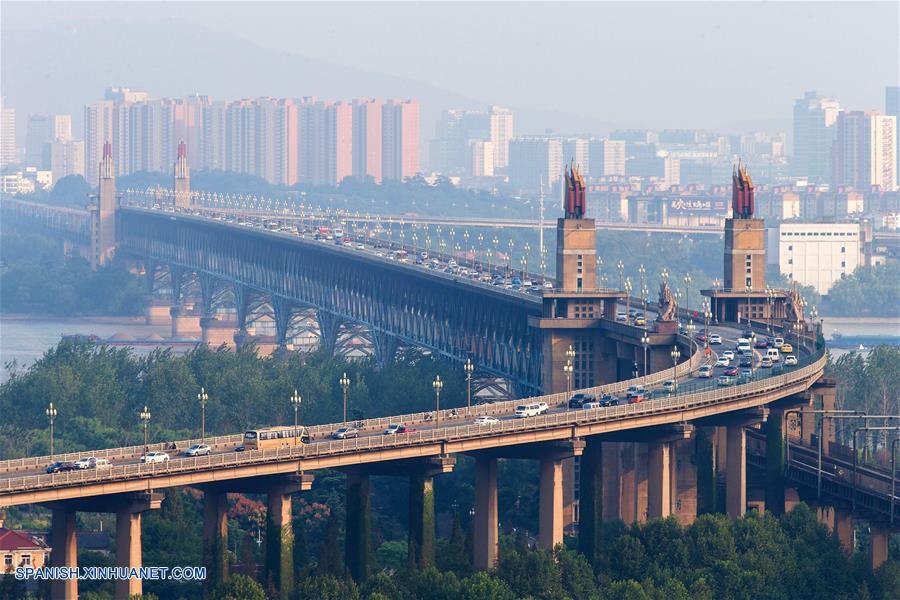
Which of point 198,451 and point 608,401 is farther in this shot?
point 608,401

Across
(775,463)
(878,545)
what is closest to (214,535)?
(878,545)

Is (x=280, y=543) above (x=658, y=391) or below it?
below

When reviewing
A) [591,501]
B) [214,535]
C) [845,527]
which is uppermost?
[214,535]

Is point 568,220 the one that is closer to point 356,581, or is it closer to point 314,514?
point 314,514

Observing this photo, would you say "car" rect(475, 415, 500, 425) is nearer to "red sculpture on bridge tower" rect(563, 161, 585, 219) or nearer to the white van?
the white van

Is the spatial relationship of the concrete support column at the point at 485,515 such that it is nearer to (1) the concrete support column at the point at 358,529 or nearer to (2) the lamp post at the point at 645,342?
(1) the concrete support column at the point at 358,529

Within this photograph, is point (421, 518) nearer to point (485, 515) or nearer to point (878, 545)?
point (485, 515)

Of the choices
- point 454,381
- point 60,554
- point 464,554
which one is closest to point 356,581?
point 464,554

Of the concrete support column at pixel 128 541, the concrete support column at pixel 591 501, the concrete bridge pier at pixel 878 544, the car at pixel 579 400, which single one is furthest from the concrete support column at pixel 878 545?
the concrete support column at pixel 128 541
